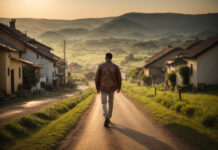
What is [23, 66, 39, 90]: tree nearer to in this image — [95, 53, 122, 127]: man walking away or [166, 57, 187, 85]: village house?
[166, 57, 187, 85]: village house

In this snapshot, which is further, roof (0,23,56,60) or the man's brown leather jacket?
roof (0,23,56,60)

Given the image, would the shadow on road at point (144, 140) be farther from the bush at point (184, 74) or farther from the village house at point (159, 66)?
the village house at point (159, 66)

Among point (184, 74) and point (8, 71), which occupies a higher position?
point (8, 71)

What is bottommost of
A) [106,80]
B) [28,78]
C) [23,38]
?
[28,78]

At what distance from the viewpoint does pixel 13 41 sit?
40250mm

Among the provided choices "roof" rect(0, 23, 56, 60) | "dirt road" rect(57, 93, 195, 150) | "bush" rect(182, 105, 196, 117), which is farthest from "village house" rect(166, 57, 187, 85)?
"roof" rect(0, 23, 56, 60)

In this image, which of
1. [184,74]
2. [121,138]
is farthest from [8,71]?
[121,138]

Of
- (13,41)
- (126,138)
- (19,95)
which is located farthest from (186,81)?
(13,41)

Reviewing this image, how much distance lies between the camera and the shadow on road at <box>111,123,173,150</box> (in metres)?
6.09

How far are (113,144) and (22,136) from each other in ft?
11.1

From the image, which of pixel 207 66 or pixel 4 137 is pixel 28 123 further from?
pixel 207 66

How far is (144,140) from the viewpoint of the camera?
6.69 meters

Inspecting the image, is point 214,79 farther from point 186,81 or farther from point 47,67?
point 47,67

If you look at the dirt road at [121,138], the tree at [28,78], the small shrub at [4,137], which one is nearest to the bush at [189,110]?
the dirt road at [121,138]
